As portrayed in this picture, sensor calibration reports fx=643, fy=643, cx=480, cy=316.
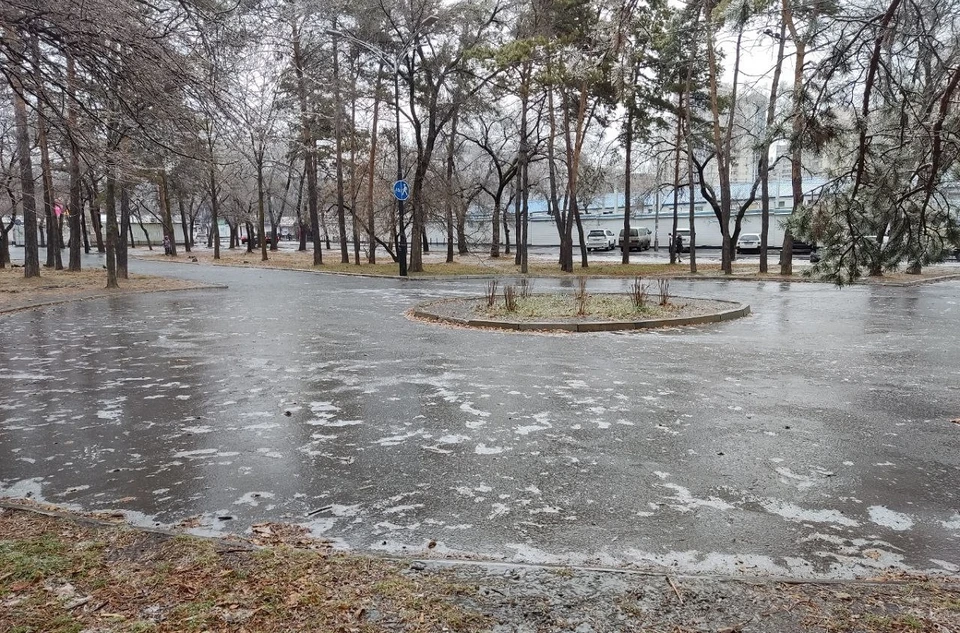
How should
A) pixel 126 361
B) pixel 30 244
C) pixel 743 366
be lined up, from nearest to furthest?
pixel 743 366 < pixel 126 361 < pixel 30 244

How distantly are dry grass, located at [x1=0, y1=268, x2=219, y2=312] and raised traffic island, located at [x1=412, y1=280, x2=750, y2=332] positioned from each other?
10.5 meters

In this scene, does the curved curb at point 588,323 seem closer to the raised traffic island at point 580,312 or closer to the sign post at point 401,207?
the raised traffic island at point 580,312

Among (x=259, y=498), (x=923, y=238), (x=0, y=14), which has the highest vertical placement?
(x=0, y=14)

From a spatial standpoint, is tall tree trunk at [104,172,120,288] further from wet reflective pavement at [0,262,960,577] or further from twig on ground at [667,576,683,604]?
twig on ground at [667,576,683,604]

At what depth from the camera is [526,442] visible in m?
5.24

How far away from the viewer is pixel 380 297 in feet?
61.1

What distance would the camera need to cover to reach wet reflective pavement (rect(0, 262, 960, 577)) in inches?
144

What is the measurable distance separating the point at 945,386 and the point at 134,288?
21.5 meters

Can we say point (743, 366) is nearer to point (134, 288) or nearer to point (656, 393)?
point (656, 393)

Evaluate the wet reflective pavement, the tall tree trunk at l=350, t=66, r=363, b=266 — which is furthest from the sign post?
the wet reflective pavement

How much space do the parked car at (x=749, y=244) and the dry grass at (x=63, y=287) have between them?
127 feet

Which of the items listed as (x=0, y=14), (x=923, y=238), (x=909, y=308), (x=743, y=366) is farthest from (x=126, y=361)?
(x=909, y=308)

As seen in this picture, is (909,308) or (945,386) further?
(909,308)

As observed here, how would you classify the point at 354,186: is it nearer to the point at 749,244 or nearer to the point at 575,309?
the point at 575,309
